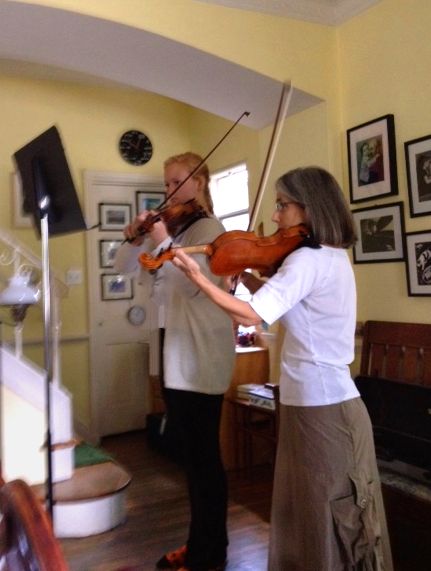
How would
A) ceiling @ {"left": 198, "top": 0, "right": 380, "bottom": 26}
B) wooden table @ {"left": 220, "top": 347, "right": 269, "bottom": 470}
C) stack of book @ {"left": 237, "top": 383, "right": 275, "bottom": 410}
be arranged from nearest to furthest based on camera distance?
1. ceiling @ {"left": 198, "top": 0, "right": 380, "bottom": 26}
2. stack of book @ {"left": 237, "top": 383, "right": 275, "bottom": 410}
3. wooden table @ {"left": 220, "top": 347, "right": 269, "bottom": 470}

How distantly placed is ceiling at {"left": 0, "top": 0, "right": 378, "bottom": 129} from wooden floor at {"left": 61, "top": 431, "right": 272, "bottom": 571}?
6.56ft

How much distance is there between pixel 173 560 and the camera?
221 cm

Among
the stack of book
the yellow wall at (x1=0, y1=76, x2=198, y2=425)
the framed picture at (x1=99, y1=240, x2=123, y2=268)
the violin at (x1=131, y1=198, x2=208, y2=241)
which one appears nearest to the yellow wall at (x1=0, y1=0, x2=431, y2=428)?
the stack of book

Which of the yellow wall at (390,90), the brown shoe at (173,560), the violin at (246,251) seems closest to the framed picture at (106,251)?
the yellow wall at (390,90)

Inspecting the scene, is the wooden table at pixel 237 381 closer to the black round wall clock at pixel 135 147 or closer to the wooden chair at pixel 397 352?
the wooden chair at pixel 397 352

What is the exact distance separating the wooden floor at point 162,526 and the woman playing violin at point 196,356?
12.6 inches

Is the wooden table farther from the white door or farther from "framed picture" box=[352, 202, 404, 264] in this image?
the white door

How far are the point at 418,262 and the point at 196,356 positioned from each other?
1095 millimetres

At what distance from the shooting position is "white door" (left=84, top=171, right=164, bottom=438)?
4234 mm

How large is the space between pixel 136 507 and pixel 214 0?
7.96 ft

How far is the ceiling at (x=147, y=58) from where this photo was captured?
7.76 ft

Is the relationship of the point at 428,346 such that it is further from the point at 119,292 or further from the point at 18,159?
the point at 119,292

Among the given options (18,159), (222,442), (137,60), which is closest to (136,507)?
(222,442)

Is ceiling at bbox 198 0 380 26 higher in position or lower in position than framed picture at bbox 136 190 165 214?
higher
